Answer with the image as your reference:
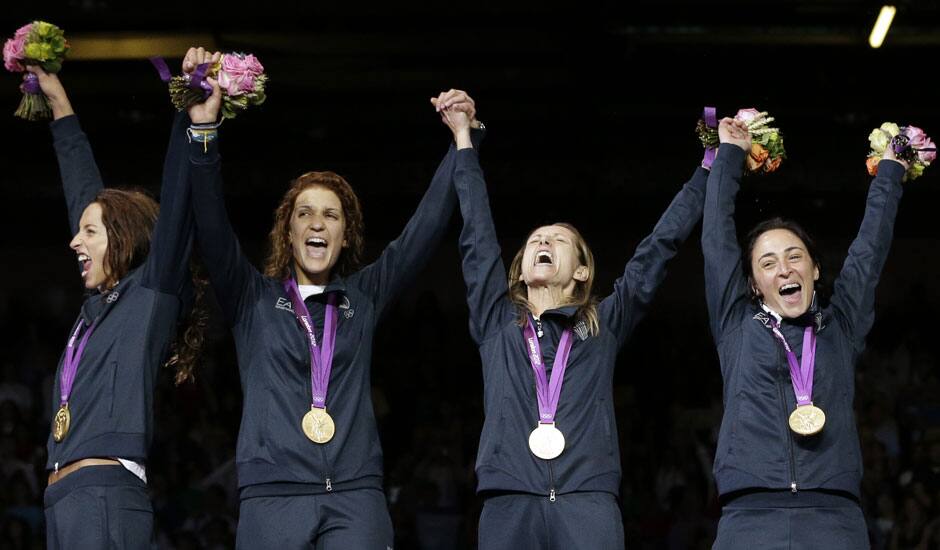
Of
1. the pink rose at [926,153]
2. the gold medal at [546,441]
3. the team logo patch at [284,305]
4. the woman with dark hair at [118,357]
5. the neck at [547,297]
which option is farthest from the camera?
the pink rose at [926,153]

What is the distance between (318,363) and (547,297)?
964mm

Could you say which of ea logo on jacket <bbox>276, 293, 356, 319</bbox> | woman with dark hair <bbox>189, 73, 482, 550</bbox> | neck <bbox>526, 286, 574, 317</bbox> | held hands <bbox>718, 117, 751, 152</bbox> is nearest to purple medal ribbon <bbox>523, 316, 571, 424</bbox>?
neck <bbox>526, 286, 574, 317</bbox>

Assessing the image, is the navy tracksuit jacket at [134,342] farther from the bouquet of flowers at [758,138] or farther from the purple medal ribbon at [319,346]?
the bouquet of flowers at [758,138]

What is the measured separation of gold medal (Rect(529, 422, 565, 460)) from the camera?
5324 mm

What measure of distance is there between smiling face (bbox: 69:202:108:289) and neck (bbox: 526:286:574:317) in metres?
1.52

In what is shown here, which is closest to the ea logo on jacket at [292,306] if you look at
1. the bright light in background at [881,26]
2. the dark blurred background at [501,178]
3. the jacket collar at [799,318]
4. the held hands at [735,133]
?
the jacket collar at [799,318]

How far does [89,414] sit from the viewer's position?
4988mm

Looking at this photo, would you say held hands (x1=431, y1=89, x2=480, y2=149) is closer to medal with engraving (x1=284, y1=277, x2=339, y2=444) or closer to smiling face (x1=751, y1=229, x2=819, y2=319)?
medal with engraving (x1=284, y1=277, x2=339, y2=444)

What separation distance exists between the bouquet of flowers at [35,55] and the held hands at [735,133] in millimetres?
2386

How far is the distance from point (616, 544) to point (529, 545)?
287 millimetres

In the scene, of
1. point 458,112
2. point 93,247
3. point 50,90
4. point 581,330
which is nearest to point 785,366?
point 581,330

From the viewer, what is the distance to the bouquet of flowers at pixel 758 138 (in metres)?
5.86

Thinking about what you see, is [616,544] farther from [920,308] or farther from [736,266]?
[920,308]

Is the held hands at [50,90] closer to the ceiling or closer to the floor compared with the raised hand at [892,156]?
closer to the ceiling
